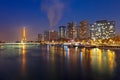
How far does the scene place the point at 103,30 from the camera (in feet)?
570

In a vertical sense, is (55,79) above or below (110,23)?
below

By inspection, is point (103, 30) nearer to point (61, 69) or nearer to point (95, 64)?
point (95, 64)

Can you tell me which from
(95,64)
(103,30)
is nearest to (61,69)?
(95,64)

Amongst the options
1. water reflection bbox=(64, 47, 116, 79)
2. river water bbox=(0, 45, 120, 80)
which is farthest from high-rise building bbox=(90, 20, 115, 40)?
river water bbox=(0, 45, 120, 80)

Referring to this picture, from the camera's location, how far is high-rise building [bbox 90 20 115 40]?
6791 inches

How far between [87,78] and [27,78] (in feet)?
18.9

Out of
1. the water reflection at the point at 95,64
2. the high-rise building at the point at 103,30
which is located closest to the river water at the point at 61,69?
the water reflection at the point at 95,64

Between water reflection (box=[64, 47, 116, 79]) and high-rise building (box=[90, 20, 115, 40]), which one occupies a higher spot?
high-rise building (box=[90, 20, 115, 40])

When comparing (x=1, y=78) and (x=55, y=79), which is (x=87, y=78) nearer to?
(x=55, y=79)

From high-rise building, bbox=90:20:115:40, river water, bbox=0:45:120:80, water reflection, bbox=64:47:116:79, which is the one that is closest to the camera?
river water, bbox=0:45:120:80

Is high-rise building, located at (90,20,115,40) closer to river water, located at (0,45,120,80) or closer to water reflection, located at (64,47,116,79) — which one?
water reflection, located at (64,47,116,79)

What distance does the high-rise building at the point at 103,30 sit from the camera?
172m

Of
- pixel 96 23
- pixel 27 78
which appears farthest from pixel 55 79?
pixel 96 23

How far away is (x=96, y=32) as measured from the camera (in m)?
180
